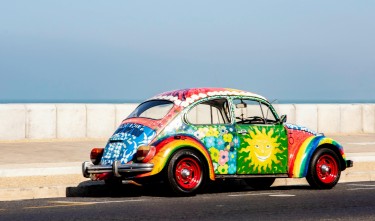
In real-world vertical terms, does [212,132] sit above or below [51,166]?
above

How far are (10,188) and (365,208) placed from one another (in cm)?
535

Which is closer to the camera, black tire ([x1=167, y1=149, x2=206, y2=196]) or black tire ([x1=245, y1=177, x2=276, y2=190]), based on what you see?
black tire ([x1=167, y1=149, x2=206, y2=196])

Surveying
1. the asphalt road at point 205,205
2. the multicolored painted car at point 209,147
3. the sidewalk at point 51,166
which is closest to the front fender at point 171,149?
the multicolored painted car at point 209,147

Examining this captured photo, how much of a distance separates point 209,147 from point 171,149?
0.82 m

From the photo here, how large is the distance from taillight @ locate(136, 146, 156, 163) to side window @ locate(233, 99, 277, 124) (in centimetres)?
194

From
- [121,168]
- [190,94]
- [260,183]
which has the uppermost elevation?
[190,94]

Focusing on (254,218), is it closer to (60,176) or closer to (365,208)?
(365,208)

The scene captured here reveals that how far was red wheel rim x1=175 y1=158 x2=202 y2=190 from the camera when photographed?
1406cm

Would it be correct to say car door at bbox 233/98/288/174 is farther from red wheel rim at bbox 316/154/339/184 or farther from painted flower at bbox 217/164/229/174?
red wheel rim at bbox 316/154/339/184

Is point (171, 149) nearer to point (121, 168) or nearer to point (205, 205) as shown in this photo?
point (121, 168)

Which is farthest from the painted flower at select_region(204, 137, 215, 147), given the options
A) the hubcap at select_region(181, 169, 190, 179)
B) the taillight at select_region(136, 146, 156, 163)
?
the taillight at select_region(136, 146, 156, 163)

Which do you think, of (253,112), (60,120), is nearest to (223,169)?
(253,112)

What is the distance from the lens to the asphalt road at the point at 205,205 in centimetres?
1162

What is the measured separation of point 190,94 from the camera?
14867mm
